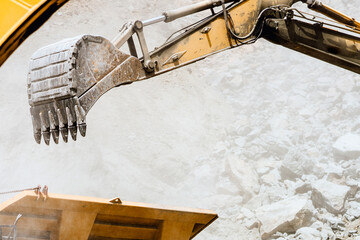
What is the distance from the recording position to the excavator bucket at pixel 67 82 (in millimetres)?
2580

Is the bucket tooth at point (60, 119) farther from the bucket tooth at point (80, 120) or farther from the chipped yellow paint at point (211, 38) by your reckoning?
the chipped yellow paint at point (211, 38)

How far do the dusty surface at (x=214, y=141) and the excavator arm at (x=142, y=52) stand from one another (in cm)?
325

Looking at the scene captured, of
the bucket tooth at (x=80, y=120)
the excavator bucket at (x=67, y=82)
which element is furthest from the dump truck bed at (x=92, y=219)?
the bucket tooth at (x=80, y=120)

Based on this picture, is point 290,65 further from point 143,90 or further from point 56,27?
point 56,27

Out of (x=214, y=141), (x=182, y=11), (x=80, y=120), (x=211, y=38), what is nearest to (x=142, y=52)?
(x=182, y=11)

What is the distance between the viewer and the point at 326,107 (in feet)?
34.8

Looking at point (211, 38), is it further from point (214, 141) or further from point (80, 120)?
point (214, 141)

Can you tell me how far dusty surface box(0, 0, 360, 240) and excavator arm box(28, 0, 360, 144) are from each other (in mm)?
3253

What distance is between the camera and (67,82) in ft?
8.40

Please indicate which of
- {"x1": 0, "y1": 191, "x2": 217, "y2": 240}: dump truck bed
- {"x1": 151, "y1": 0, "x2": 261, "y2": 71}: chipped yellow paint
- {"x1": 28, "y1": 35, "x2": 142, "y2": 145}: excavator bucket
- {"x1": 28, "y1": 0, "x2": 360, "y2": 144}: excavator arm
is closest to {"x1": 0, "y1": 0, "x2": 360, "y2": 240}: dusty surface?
{"x1": 0, "y1": 191, "x2": 217, "y2": 240}: dump truck bed

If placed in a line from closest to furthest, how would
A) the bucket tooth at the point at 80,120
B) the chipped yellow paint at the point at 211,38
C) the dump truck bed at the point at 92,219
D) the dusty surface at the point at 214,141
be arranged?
the bucket tooth at the point at 80,120 → the dump truck bed at the point at 92,219 → the chipped yellow paint at the point at 211,38 → the dusty surface at the point at 214,141

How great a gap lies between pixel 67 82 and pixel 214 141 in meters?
8.17

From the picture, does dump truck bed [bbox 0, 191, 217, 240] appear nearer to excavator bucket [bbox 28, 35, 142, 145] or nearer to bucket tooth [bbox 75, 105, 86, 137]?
excavator bucket [bbox 28, 35, 142, 145]

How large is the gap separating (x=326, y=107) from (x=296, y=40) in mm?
7276
